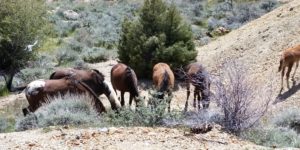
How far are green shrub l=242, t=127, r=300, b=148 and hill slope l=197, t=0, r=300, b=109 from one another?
4563mm

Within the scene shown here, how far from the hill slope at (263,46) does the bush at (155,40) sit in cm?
106

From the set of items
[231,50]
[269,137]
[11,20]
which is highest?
[11,20]

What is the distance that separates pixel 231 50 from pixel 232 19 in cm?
1160

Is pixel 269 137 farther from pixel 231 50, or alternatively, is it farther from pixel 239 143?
pixel 231 50

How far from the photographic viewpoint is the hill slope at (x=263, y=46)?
52.3 ft

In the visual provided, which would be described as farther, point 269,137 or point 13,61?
point 13,61

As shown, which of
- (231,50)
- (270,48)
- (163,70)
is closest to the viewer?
(163,70)

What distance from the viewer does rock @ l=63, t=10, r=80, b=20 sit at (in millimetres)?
35750

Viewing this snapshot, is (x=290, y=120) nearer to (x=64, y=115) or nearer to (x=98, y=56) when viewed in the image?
(x=64, y=115)

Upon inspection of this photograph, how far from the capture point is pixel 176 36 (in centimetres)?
1955

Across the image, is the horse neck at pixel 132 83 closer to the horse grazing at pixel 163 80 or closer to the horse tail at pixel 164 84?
the horse grazing at pixel 163 80

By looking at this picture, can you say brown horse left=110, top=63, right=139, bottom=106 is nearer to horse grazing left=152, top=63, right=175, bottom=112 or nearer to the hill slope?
horse grazing left=152, top=63, right=175, bottom=112

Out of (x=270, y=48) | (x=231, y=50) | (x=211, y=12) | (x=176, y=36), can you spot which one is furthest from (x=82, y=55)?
(x=211, y=12)

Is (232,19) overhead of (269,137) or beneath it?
overhead
